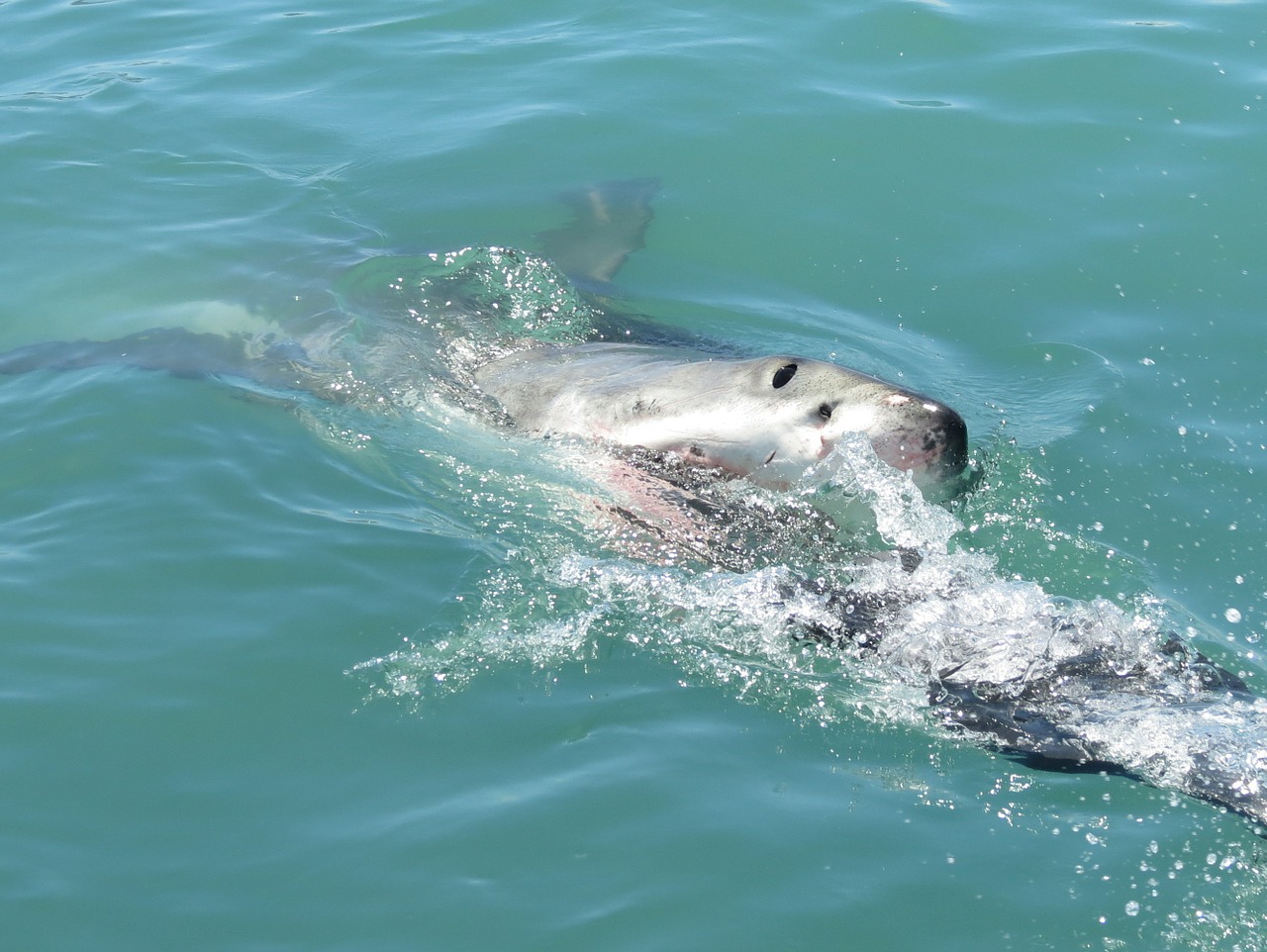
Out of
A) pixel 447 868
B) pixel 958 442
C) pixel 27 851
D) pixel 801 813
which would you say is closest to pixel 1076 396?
pixel 958 442

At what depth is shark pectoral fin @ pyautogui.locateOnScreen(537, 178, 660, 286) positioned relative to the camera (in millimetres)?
8258

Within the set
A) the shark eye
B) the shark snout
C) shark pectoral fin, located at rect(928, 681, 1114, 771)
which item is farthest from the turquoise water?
the shark eye

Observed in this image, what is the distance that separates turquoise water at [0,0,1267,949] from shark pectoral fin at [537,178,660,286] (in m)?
0.15

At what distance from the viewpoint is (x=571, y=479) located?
5582 millimetres

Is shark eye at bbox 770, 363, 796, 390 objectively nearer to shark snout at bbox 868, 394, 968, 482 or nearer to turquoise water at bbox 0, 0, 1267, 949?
shark snout at bbox 868, 394, 968, 482

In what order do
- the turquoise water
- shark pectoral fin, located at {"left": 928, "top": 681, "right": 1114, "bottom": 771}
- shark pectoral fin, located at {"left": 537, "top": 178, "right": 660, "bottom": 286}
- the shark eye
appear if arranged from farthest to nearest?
1. shark pectoral fin, located at {"left": 537, "top": 178, "right": 660, "bottom": 286}
2. the shark eye
3. shark pectoral fin, located at {"left": 928, "top": 681, "right": 1114, "bottom": 771}
4. the turquoise water

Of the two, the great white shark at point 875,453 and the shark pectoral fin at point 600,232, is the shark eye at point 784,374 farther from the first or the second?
the shark pectoral fin at point 600,232

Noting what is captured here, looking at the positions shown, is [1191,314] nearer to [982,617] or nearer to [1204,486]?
[1204,486]

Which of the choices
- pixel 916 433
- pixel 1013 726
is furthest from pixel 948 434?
pixel 1013 726

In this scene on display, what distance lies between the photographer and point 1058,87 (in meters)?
9.80

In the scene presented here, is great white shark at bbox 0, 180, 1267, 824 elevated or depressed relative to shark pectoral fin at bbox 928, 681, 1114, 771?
elevated

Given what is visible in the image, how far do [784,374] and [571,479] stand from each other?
1.07 metres

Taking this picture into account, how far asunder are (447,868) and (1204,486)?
3910 millimetres

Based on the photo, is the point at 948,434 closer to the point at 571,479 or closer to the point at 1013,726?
the point at 1013,726
